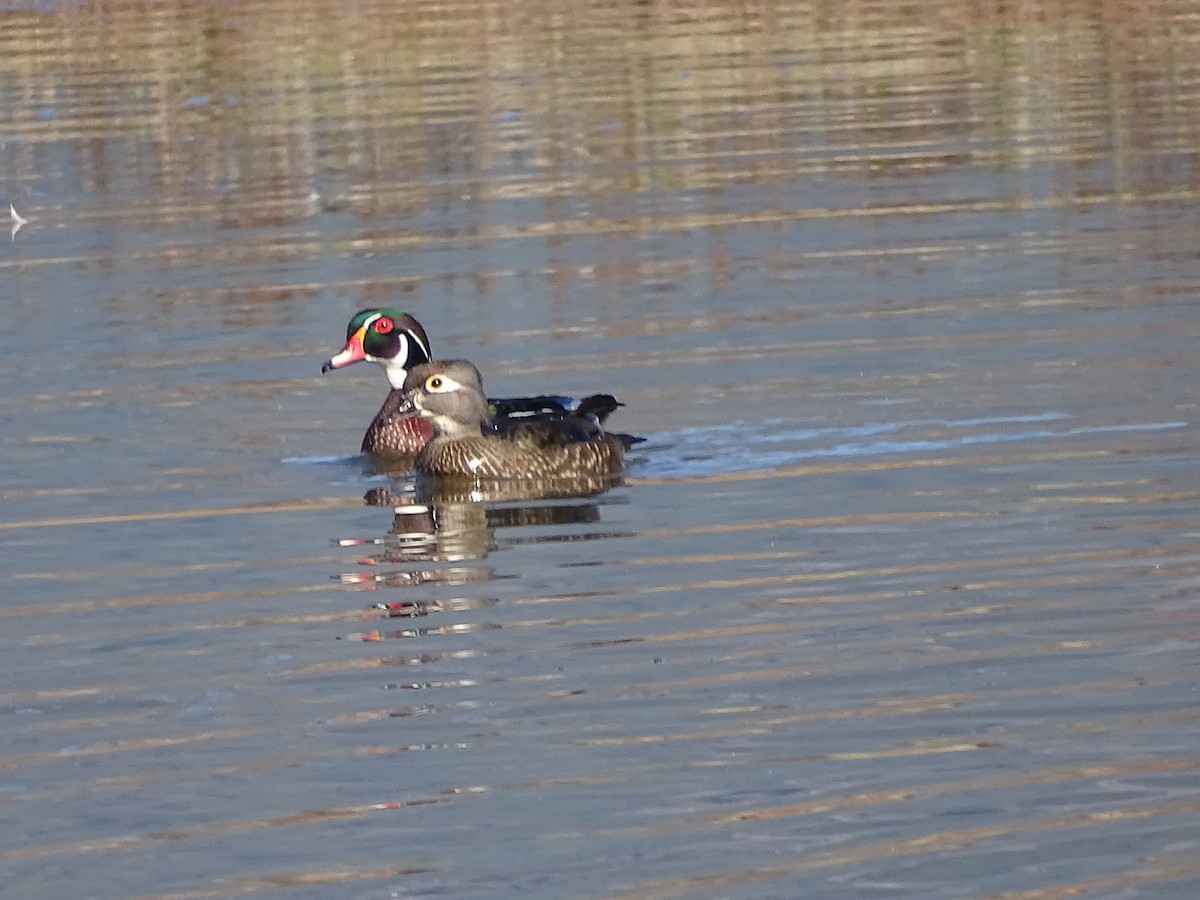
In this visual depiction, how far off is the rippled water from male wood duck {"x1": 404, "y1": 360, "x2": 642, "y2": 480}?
1.01 feet

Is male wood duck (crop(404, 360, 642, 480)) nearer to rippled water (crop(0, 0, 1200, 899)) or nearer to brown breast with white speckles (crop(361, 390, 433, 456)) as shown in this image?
brown breast with white speckles (crop(361, 390, 433, 456))

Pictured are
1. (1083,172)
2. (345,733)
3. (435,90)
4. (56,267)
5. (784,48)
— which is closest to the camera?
(345,733)

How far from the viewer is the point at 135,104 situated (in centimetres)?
3017

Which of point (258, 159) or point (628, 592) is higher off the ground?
point (258, 159)

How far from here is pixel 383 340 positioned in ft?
47.5

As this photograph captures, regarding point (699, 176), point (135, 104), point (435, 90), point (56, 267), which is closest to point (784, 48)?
point (435, 90)

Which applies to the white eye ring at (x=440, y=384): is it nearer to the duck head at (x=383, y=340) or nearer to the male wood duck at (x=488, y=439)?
the male wood duck at (x=488, y=439)

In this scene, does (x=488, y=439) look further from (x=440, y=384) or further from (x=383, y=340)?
(x=383, y=340)

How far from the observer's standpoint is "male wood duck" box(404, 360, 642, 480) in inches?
491

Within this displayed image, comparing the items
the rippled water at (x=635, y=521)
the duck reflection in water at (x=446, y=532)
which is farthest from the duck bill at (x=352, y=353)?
the duck reflection in water at (x=446, y=532)

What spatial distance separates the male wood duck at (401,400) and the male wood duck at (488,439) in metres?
0.08

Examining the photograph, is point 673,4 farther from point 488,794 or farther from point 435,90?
point 488,794

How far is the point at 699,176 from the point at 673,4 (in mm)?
14853

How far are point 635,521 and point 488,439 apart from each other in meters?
1.81
